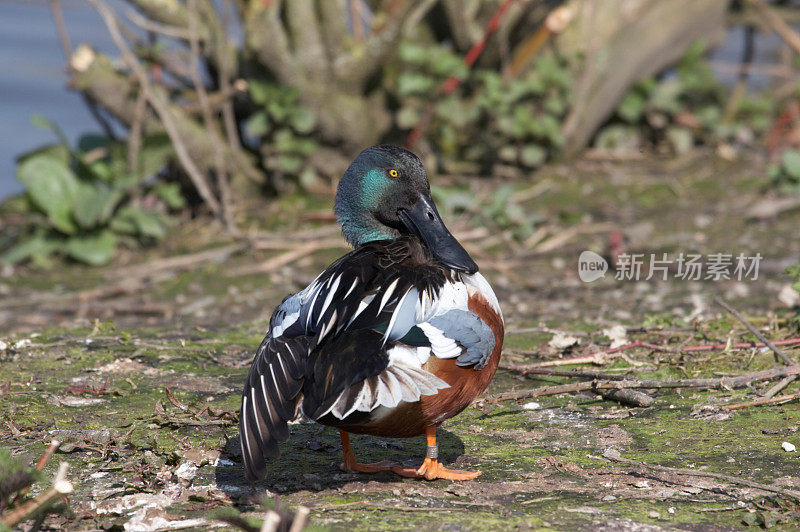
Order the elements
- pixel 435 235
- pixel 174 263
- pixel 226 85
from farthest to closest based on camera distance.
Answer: pixel 226 85, pixel 174 263, pixel 435 235

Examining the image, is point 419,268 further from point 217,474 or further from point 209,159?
point 209,159

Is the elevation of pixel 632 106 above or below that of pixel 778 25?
below

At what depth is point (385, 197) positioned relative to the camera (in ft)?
12.2

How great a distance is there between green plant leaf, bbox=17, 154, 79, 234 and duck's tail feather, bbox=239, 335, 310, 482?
4620 mm

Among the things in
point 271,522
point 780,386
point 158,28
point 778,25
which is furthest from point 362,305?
point 778,25

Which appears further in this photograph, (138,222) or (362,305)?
(138,222)

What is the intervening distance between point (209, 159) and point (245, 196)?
1.76 feet

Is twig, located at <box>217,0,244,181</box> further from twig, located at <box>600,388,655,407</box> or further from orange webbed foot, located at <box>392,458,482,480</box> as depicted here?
orange webbed foot, located at <box>392,458,482,480</box>

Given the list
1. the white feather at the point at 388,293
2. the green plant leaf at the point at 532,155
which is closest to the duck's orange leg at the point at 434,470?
the white feather at the point at 388,293

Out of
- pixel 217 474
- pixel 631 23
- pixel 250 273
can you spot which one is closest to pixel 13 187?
pixel 250 273

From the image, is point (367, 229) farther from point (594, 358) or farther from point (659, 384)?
point (659, 384)

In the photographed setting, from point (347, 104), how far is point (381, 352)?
5241 millimetres

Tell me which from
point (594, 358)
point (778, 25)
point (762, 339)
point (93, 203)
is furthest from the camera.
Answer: point (778, 25)

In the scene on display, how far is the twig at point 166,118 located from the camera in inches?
268
